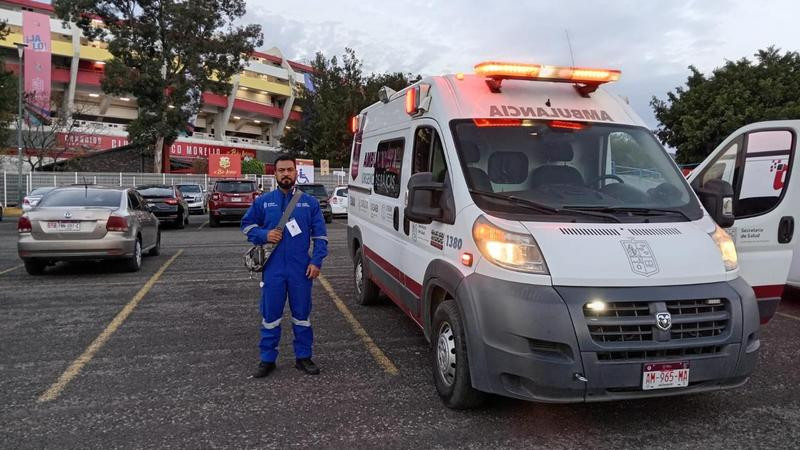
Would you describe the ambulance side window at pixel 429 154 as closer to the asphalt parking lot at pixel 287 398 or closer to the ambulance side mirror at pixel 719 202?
the asphalt parking lot at pixel 287 398

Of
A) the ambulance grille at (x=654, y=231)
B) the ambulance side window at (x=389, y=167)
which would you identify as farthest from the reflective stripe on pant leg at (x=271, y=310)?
the ambulance grille at (x=654, y=231)

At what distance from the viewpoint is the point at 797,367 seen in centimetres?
476

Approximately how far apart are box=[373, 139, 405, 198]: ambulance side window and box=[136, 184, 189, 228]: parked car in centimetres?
1323

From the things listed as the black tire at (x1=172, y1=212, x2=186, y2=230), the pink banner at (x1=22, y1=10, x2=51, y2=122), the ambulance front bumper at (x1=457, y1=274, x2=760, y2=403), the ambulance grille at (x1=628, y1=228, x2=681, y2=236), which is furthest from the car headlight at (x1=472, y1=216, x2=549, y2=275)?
the pink banner at (x1=22, y1=10, x2=51, y2=122)

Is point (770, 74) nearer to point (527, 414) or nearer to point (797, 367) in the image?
point (797, 367)

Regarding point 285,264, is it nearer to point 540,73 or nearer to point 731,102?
point 540,73

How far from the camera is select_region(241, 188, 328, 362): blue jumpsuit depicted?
4.46 metres

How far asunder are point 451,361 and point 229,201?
52.9ft

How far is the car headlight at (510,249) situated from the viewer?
10.9ft

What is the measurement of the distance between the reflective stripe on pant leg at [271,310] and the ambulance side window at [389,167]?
55.3 inches

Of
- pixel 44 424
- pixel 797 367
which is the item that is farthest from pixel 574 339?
pixel 44 424

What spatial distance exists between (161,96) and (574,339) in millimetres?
36364

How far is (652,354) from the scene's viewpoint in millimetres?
A: 3191

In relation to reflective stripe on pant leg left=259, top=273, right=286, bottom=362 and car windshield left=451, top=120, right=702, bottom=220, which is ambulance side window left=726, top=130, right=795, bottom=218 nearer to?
car windshield left=451, top=120, right=702, bottom=220
